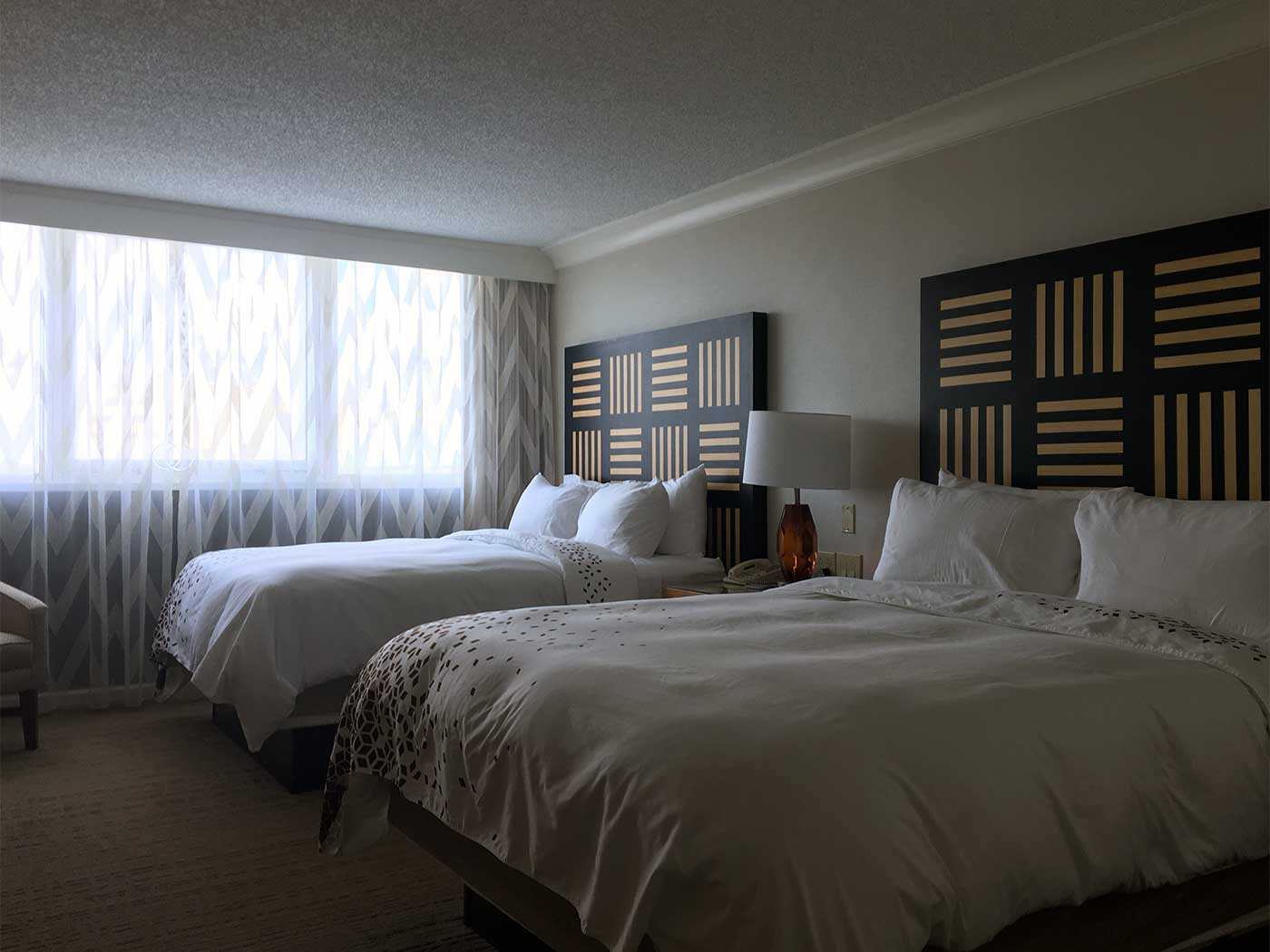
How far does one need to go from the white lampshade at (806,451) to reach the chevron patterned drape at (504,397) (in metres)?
2.58

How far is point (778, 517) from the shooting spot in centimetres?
473

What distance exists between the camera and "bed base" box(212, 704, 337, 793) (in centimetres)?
369

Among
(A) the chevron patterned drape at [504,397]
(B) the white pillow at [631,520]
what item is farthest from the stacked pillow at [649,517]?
(A) the chevron patterned drape at [504,397]

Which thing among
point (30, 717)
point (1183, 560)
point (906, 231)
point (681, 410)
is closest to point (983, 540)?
point (1183, 560)

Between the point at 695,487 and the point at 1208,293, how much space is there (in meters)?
2.43

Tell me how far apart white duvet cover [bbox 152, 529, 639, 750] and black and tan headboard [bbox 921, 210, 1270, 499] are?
1.64 meters

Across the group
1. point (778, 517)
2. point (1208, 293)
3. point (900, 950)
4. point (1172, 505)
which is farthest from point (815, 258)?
point (900, 950)

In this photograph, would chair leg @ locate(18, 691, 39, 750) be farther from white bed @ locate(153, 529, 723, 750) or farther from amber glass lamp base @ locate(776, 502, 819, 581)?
amber glass lamp base @ locate(776, 502, 819, 581)

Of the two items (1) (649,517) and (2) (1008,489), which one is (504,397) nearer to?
(1) (649,517)

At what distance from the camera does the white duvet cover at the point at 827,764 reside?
1521 mm

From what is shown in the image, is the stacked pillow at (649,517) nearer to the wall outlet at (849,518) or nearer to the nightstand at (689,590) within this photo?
the nightstand at (689,590)

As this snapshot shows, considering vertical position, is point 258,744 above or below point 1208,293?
below

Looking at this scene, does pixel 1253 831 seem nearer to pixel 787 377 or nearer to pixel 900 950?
pixel 900 950

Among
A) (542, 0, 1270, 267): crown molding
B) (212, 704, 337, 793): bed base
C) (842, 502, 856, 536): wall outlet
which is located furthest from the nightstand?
(542, 0, 1270, 267): crown molding
